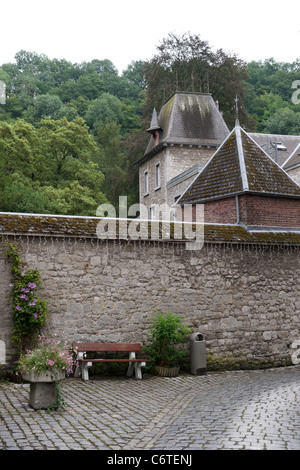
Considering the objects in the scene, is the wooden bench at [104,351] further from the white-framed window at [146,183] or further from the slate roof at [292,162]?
the white-framed window at [146,183]

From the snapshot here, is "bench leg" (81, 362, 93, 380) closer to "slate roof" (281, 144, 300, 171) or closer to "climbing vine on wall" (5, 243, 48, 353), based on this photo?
"climbing vine on wall" (5, 243, 48, 353)

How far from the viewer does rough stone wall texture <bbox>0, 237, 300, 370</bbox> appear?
10.3 meters

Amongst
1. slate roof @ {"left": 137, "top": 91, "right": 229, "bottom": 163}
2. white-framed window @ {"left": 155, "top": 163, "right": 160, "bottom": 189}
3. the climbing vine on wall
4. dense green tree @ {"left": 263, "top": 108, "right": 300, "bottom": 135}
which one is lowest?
the climbing vine on wall

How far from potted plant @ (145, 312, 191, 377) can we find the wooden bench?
41cm

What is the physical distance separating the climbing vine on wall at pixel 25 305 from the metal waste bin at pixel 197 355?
338 cm

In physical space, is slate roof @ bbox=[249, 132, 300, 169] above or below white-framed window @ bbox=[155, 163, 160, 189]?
above

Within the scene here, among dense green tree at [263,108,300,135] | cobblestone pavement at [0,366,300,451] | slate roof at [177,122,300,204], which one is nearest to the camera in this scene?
cobblestone pavement at [0,366,300,451]

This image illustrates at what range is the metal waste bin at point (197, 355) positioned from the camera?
36.1 feet

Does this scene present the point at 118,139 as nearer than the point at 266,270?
No

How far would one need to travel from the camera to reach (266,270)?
500 inches

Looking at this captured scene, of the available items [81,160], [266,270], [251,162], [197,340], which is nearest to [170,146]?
[81,160]

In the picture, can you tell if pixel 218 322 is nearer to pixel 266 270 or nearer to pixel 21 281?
pixel 266 270

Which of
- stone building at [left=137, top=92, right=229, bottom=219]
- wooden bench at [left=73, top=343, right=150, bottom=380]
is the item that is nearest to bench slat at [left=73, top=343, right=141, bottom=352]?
wooden bench at [left=73, top=343, right=150, bottom=380]

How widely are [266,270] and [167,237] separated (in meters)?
Answer: 3.01
